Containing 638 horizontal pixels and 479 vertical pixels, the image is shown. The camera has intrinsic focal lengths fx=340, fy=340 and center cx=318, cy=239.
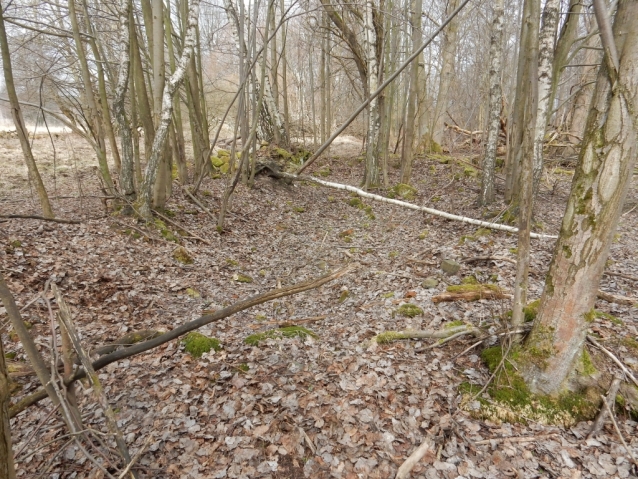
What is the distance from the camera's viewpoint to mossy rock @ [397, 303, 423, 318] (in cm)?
442

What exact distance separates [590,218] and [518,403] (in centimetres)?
161

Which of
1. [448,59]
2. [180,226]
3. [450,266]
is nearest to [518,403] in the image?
[450,266]

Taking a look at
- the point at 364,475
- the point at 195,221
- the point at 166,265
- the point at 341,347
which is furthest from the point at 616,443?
the point at 195,221

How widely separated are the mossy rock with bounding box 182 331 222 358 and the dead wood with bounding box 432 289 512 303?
289cm

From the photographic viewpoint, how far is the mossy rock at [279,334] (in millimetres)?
4129

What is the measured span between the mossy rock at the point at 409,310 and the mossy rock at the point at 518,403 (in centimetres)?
138

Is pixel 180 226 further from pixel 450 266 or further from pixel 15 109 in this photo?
pixel 450 266

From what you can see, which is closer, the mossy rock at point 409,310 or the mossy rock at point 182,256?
the mossy rock at point 409,310

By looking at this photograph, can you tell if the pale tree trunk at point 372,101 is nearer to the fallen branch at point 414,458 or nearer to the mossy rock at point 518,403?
the mossy rock at point 518,403

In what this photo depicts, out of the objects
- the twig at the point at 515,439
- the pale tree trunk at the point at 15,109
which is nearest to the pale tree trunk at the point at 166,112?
the pale tree trunk at the point at 15,109

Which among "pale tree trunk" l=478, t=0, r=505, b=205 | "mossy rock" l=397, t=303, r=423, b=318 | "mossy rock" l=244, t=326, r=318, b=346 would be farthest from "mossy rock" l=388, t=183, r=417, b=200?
"mossy rock" l=244, t=326, r=318, b=346

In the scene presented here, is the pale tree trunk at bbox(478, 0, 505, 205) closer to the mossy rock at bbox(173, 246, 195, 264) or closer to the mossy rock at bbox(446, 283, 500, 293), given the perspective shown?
the mossy rock at bbox(446, 283, 500, 293)

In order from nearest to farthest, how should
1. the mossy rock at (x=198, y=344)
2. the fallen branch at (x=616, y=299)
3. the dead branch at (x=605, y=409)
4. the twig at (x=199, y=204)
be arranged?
the dead branch at (x=605, y=409), the mossy rock at (x=198, y=344), the fallen branch at (x=616, y=299), the twig at (x=199, y=204)

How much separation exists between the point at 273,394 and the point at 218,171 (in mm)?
11543
